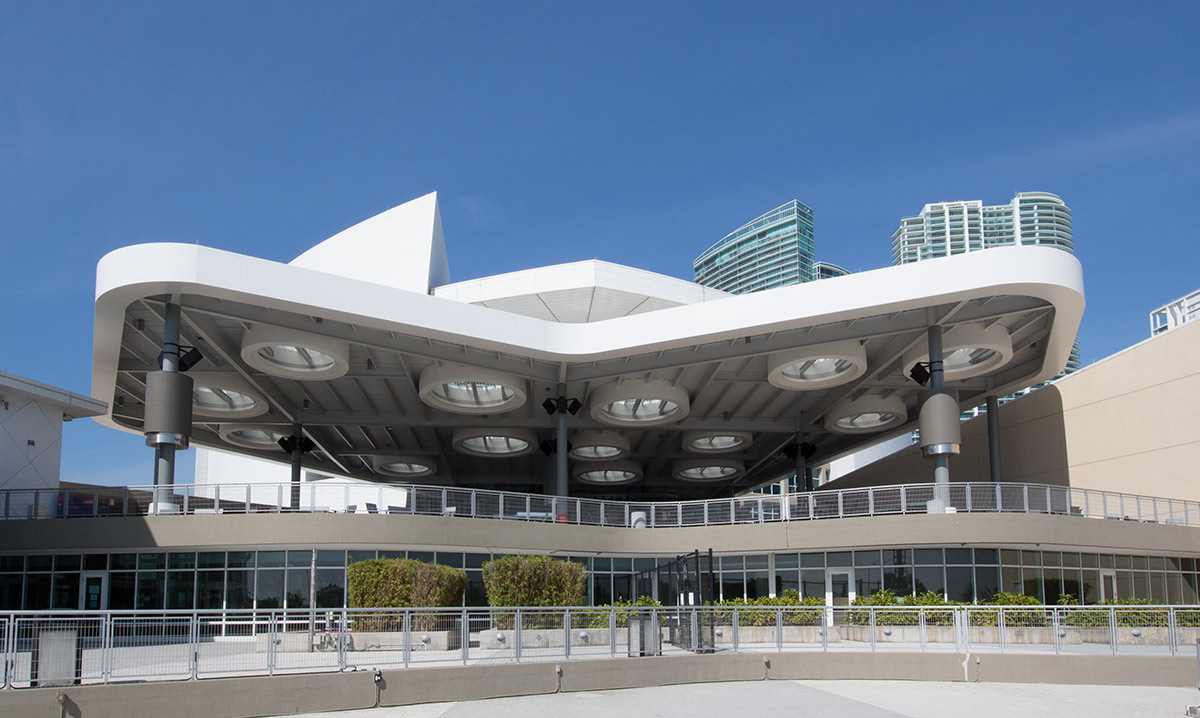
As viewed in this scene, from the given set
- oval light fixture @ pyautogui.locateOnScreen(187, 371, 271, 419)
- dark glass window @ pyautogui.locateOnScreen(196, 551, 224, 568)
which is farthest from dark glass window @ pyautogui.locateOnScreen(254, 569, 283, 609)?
oval light fixture @ pyautogui.locateOnScreen(187, 371, 271, 419)

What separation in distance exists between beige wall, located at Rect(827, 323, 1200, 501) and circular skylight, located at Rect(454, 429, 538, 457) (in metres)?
22.9

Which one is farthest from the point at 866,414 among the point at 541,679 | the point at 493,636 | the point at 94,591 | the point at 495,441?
the point at 94,591

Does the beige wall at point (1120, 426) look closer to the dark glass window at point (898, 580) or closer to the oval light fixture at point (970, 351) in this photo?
the oval light fixture at point (970, 351)

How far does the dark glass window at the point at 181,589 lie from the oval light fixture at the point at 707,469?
39.2m

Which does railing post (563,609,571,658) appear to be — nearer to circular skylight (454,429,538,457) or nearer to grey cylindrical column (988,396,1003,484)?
grey cylindrical column (988,396,1003,484)

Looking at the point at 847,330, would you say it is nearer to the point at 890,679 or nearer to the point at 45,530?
the point at 890,679

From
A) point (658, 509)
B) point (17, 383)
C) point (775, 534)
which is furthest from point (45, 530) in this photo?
point (775, 534)

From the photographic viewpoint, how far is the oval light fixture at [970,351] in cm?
3572

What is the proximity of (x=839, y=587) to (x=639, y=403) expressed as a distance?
1419 cm

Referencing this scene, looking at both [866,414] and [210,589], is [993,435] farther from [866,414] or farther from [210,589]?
[210,589]

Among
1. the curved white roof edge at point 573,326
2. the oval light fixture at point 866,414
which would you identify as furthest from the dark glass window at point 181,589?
the oval light fixture at point 866,414

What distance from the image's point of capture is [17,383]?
30719 millimetres

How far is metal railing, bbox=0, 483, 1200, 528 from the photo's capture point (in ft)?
96.7

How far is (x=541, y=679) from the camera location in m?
18.4
